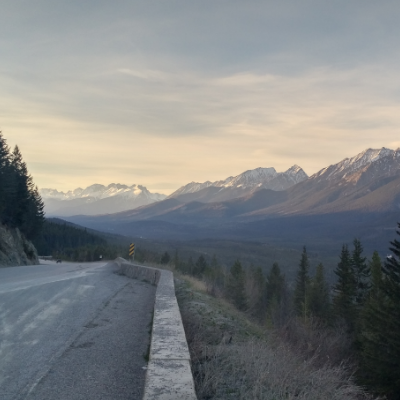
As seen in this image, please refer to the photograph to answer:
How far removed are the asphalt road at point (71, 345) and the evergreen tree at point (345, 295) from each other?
3463 centimetres

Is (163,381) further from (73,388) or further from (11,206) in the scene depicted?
(11,206)

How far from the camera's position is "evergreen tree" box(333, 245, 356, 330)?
41469 mm

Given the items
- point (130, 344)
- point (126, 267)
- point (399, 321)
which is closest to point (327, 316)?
point (399, 321)

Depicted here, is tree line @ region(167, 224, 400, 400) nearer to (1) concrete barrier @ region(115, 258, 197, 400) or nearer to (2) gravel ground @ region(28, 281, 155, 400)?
(2) gravel ground @ region(28, 281, 155, 400)

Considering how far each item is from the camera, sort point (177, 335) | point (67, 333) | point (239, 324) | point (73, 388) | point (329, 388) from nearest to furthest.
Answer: point (73, 388) → point (329, 388) → point (177, 335) → point (67, 333) → point (239, 324)

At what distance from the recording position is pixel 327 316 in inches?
1889

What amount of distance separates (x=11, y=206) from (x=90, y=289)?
124 feet

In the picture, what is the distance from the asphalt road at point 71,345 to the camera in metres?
5.32

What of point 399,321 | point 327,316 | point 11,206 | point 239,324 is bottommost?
point 327,316

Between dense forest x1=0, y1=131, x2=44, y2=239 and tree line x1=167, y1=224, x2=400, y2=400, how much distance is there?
19928 mm

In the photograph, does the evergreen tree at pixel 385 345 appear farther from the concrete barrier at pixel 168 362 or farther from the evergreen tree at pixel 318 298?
the evergreen tree at pixel 318 298

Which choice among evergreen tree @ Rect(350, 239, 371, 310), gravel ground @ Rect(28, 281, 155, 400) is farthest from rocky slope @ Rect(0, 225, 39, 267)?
evergreen tree @ Rect(350, 239, 371, 310)

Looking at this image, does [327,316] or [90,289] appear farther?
[327,316]

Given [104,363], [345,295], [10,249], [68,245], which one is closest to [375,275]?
[345,295]
